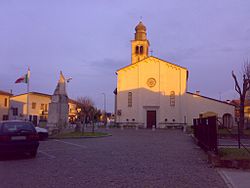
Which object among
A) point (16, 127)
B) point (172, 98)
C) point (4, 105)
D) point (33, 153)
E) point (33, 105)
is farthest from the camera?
point (33, 105)

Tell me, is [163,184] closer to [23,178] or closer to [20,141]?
[23,178]

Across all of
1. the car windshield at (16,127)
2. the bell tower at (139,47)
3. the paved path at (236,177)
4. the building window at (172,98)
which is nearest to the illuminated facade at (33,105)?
the bell tower at (139,47)

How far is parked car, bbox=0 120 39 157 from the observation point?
38.7 ft

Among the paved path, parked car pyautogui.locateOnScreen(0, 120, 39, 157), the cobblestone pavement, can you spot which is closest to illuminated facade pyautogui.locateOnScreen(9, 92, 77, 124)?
parked car pyautogui.locateOnScreen(0, 120, 39, 157)

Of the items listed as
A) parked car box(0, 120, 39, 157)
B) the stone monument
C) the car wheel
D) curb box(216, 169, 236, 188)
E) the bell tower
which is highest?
the bell tower

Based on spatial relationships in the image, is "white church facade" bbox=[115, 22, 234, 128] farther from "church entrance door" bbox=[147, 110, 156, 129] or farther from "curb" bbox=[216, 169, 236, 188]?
"curb" bbox=[216, 169, 236, 188]

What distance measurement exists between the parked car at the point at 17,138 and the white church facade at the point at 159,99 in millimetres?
41280

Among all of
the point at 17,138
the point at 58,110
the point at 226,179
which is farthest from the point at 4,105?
the point at 226,179

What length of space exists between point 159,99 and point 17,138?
42671 mm

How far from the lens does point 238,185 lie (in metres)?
7.71

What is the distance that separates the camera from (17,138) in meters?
12.0

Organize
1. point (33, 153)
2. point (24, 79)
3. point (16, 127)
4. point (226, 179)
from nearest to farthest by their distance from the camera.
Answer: point (226, 179)
point (16, 127)
point (33, 153)
point (24, 79)

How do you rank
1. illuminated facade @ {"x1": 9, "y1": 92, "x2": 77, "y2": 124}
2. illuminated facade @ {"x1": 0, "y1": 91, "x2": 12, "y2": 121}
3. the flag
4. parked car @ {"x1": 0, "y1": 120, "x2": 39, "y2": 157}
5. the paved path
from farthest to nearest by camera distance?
illuminated facade @ {"x1": 9, "y1": 92, "x2": 77, "y2": 124}, illuminated facade @ {"x1": 0, "y1": 91, "x2": 12, "y2": 121}, the flag, parked car @ {"x1": 0, "y1": 120, "x2": 39, "y2": 157}, the paved path

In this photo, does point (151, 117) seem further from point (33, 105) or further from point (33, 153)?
point (33, 153)
